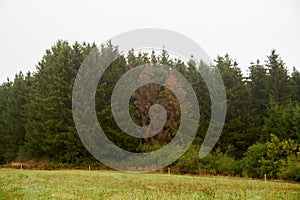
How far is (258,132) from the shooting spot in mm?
48688

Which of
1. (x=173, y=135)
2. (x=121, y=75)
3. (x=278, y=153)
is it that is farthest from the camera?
(x=121, y=75)

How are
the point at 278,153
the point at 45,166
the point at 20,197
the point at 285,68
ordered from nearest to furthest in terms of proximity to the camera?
1. the point at 20,197
2. the point at 278,153
3. the point at 45,166
4. the point at 285,68

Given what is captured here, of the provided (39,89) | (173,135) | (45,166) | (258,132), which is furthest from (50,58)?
(258,132)

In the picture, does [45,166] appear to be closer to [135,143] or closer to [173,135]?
[135,143]

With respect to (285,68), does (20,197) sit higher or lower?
lower

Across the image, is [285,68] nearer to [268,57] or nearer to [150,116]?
[268,57]

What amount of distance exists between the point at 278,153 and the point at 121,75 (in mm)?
24602

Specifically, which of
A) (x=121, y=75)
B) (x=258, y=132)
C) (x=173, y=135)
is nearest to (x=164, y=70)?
(x=121, y=75)

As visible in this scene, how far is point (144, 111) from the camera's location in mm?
48719

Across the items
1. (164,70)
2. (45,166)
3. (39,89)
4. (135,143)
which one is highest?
(164,70)

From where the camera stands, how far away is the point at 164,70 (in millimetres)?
52562

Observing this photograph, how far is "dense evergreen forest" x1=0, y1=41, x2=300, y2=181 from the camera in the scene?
4072cm

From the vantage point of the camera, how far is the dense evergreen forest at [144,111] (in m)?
40.7

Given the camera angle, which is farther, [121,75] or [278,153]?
[121,75]
